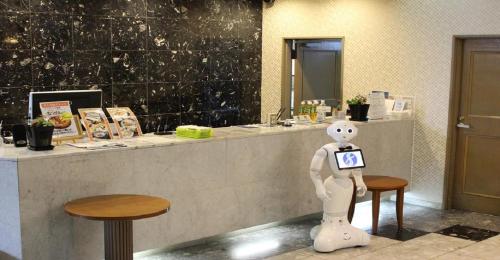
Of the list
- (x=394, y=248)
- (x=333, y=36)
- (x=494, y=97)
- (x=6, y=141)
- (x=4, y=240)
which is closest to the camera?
(x=4, y=240)

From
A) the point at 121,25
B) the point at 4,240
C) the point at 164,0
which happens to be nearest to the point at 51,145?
the point at 4,240

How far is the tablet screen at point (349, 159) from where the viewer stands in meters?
5.19

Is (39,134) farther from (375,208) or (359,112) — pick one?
(359,112)

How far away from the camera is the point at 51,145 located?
4445 mm

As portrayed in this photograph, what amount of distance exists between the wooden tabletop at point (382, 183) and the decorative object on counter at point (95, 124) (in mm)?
2394

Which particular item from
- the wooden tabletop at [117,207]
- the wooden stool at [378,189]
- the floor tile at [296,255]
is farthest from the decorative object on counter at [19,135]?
the wooden stool at [378,189]

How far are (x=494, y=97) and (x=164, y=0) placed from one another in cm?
372

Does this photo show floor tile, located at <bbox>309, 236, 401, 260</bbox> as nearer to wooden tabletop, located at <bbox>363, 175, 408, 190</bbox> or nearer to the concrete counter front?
wooden tabletop, located at <bbox>363, 175, 408, 190</bbox>

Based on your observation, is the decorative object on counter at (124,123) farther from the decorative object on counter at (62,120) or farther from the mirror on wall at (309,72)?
the mirror on wall at (309,72)

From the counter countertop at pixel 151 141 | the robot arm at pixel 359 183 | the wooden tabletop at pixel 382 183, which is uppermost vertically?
the counter countertop at pixel 151 141

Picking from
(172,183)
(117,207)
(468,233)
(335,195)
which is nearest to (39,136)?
(117,207)

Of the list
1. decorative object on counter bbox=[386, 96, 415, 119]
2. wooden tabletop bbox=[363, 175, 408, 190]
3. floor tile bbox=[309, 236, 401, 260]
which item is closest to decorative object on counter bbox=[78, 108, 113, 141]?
floor tile bbox=[309, 236, 401, 260]

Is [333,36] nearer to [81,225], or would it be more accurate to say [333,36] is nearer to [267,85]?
[267,85]

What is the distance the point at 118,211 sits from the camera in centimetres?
398
